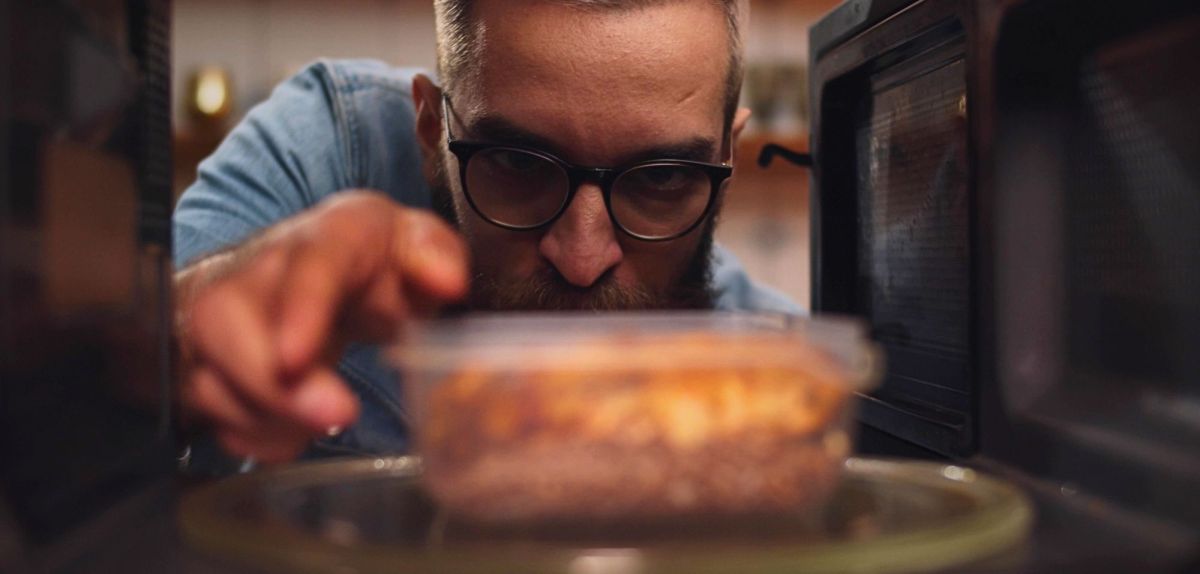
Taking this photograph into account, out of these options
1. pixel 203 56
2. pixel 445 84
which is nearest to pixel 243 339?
pixel 445 84

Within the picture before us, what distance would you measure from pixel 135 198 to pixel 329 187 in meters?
1.02

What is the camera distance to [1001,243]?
62 cm

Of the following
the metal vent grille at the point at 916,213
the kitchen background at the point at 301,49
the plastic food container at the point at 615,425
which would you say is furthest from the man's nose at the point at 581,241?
the kitchen background at the point at 301,49

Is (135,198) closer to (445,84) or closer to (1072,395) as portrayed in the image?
(1072,395)

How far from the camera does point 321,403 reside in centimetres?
47

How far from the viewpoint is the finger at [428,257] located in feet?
1.68

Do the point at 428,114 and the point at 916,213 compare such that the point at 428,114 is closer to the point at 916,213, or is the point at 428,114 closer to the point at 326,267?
the point at 916,213

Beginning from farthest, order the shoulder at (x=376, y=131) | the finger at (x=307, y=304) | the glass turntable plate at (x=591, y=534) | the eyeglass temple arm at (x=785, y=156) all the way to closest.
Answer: the shoulder at (x=376, y=131) → the eyeglass temple arm at (x=785, y=156) → the finger at (x=307, y=304) → the glass turntable plate at (x=591, y=534)

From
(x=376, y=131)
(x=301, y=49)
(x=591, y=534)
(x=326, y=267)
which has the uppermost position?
(x=301, y=49)

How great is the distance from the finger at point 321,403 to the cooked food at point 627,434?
0.28 feet

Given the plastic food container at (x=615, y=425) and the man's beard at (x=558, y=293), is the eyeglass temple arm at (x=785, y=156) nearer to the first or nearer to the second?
the man's beard at (x=558, y=293)

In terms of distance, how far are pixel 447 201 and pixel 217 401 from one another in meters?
0.86

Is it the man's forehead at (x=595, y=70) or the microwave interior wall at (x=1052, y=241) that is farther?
the man's forehead at (x=595, y=70)

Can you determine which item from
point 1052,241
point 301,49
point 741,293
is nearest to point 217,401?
point 1052,241
